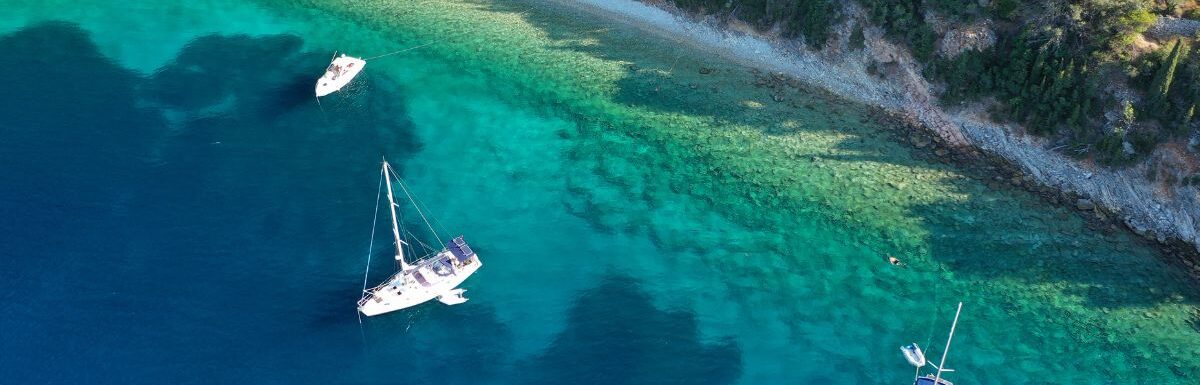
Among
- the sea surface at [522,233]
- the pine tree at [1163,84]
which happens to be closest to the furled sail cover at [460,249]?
the sea surface at [522,233]

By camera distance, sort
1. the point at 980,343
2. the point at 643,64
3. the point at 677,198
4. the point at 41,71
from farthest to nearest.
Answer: the point at 643,64, the point at 41,71, the point at 677,198, the point at 980,343

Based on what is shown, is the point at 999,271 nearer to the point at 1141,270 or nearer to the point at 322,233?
the point at 1141,270

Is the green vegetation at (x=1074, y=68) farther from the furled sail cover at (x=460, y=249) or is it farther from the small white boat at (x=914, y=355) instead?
the furled sail cover at (x=460, y=249)

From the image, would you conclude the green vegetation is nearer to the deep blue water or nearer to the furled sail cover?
the deep blue water

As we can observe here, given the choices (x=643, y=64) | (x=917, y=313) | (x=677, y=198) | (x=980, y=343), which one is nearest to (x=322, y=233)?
(x=677, y=198)

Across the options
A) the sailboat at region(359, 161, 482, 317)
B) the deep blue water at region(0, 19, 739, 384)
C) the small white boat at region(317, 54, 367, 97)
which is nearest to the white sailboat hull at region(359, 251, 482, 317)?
the sailboat at region(359, 161, 482, 317)

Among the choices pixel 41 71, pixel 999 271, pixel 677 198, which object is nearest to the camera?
pixel 999 271
